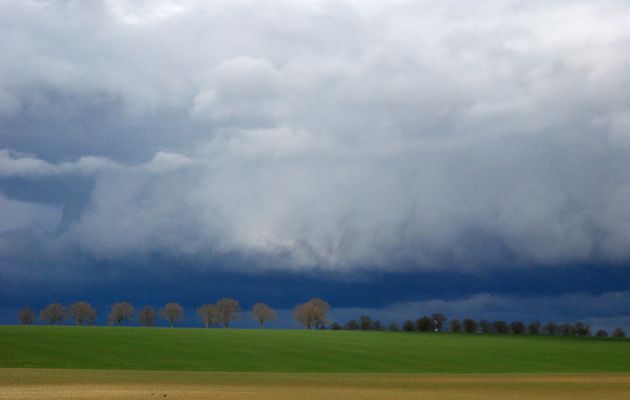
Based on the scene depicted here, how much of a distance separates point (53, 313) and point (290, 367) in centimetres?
9592

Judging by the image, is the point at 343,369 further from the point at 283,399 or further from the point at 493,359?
the point at 283,399

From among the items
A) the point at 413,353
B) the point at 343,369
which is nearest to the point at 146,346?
the point at 343,369

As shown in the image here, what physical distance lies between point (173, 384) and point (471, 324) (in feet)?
330

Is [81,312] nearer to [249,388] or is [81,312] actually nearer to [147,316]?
[147,316]

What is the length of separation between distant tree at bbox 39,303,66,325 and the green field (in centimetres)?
6193

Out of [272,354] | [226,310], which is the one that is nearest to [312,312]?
[226,310]

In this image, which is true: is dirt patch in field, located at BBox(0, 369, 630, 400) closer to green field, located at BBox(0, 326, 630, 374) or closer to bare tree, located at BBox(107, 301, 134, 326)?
green field, located at BBox(0, 326, 630, 374)

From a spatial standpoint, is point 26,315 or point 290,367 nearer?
point 290,367

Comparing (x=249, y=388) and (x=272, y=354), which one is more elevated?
(x=272, y=354)

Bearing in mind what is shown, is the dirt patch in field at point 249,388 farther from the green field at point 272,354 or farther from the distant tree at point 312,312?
the distant tree at point 312,312

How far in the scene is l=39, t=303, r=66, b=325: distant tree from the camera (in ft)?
485

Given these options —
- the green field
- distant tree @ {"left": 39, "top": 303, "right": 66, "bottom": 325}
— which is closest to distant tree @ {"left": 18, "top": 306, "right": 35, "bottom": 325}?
distant tree @ {"left": 39, "top": 303, "right": 66, "bottom": 325}

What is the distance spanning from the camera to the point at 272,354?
7288 centimetres

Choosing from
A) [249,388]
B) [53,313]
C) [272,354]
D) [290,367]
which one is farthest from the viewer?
[53,313]
